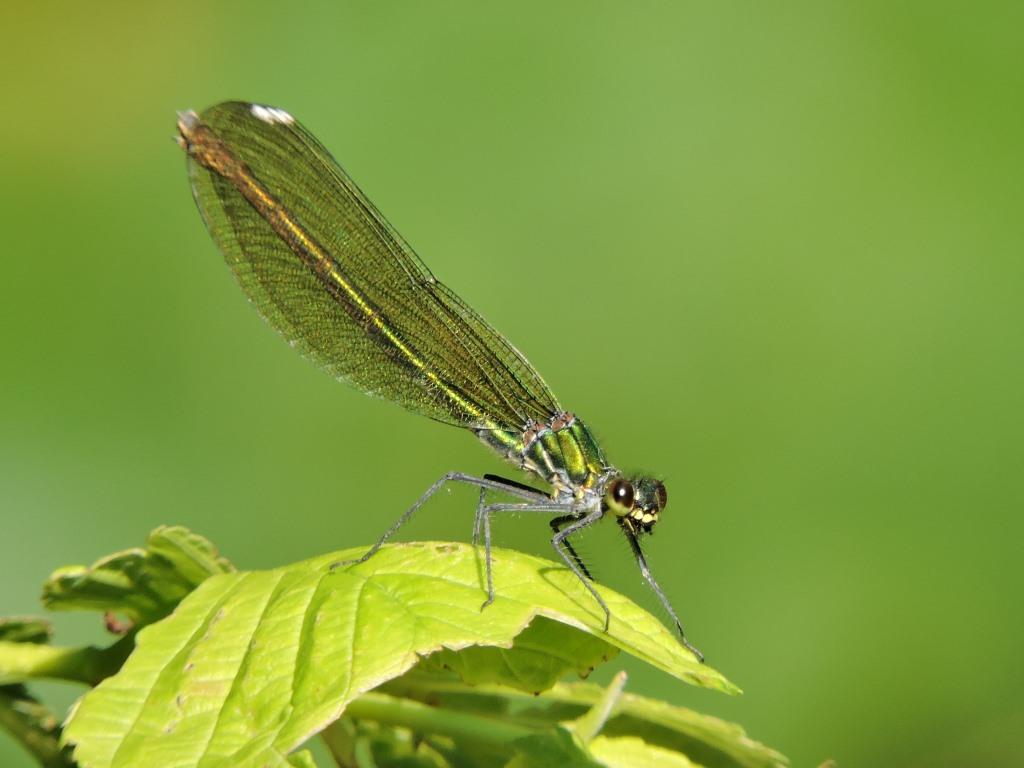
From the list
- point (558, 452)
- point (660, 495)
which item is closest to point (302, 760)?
point (660, 495)

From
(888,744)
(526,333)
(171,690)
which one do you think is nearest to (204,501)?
(526,333)

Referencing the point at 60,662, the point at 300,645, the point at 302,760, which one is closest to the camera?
the point at 302,760

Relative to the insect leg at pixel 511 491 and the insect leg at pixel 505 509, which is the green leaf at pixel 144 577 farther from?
the insect leg at pixel 511 491

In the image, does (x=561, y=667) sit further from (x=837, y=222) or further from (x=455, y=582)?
(x=837, y=222)

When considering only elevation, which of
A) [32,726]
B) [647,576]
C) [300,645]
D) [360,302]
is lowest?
[32,726]

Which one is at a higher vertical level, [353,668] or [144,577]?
[353,668]

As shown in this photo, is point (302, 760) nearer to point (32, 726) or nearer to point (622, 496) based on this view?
point (32, 726)

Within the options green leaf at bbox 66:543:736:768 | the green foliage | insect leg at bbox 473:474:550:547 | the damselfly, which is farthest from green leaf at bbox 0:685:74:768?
the damselfly
